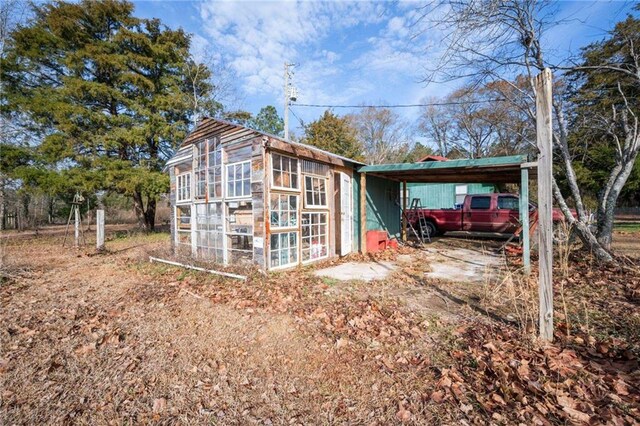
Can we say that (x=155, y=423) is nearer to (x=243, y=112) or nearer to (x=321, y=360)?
(x=321, y=360)

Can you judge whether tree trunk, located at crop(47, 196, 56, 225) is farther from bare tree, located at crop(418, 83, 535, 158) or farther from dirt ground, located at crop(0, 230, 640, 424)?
bare tree, located at crop(418, 83, 535, 158)

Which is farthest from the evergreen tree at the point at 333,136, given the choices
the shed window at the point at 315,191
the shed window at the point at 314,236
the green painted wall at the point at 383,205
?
the shed window at the point at 314,236

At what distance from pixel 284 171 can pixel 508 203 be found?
30.3ft

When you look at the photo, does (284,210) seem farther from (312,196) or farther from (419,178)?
(419,178)

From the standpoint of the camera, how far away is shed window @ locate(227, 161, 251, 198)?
6605mm

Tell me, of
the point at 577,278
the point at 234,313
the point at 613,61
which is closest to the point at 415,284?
the point at 577,278

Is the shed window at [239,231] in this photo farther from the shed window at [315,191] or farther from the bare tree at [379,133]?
the bare tree at [379,133]

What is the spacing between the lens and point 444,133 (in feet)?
95.1

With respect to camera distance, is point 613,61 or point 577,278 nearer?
point 577,278

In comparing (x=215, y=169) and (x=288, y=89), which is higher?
(x=288, y=89)

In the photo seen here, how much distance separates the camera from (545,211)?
3201mm

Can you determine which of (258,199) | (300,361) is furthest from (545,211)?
(258,199)

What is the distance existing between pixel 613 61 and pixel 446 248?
250 inches

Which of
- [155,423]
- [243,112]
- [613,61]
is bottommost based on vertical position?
[155,423]
